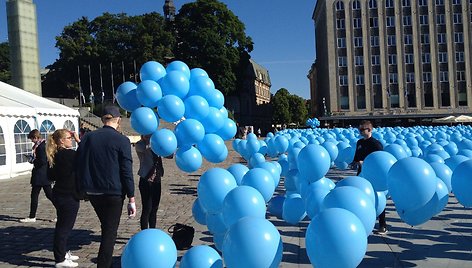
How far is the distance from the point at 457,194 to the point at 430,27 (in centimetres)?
5920

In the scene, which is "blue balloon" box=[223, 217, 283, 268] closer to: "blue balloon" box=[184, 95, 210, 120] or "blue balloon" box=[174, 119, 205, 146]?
"blue balloon" box=[174, 119, 205, 146]

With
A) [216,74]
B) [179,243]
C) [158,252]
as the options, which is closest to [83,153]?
[158,252]

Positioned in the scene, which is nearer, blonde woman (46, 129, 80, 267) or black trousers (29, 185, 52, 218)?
blonde woman (46, 129, 80, 267)

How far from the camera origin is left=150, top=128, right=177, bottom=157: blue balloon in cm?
653

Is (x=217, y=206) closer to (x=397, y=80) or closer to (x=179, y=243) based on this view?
(x=179, y=243)

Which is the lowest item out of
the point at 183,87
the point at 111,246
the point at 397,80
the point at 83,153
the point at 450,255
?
the point at 450,255

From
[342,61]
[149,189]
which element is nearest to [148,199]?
[149,189]

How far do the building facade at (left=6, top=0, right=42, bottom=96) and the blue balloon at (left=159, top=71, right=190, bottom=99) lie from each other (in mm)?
27011

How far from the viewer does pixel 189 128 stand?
7.35 meters

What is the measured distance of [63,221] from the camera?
5.37 meters

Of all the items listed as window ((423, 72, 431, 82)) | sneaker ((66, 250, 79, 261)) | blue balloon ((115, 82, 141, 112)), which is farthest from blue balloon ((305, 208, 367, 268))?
window ((423, 72, 431, 82))

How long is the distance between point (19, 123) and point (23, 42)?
58.2 ft

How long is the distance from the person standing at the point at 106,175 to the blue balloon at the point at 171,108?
2.90 m

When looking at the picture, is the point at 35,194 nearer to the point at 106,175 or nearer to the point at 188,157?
the point at 188,157
